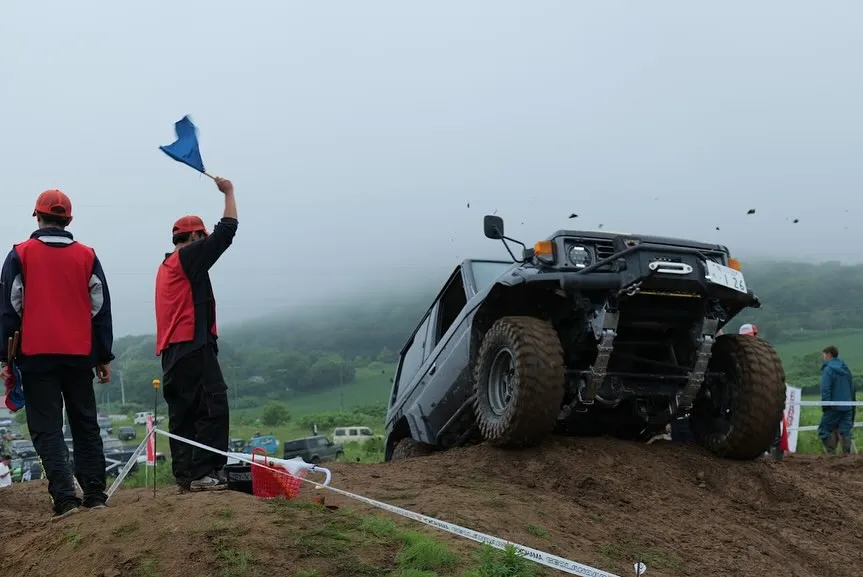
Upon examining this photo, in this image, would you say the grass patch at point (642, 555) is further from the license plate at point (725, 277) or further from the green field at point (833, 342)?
the green field at point (833, 342)

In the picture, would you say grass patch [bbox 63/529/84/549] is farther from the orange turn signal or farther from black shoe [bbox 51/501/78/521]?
the orange turn signal

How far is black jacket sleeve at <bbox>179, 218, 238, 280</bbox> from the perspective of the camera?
547 cm

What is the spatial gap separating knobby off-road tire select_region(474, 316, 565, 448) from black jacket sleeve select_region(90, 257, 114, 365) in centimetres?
267

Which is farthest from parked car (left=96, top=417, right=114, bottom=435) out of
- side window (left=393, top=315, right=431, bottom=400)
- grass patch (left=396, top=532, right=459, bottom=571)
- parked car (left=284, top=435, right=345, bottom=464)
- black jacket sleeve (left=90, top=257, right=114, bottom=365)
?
grass patch (left=396, top=532, right=459, bottom=571)

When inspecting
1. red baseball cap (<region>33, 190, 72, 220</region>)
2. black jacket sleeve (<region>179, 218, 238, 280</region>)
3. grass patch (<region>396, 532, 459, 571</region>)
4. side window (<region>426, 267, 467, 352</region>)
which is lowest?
grass patch (<region>396, 532, 459, 571</region>)

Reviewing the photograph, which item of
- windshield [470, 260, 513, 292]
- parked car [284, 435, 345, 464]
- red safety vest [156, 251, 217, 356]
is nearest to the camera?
red safety vest [156, 251, 217, 356]

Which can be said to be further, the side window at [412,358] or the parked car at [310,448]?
the parked car at [310,448]

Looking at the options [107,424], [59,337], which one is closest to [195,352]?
[59,337]

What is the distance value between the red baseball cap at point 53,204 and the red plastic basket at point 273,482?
6.34ft

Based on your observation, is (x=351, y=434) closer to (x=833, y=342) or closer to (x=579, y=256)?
(x=833, y=342)

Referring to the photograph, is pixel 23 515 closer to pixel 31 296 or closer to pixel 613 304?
pixel 31 296

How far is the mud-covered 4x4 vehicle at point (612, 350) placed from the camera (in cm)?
586

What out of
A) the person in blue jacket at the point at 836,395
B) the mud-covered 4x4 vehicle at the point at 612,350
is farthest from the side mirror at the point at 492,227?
the person in blue jacket at the point at 836,395

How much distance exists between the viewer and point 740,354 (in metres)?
6.47
